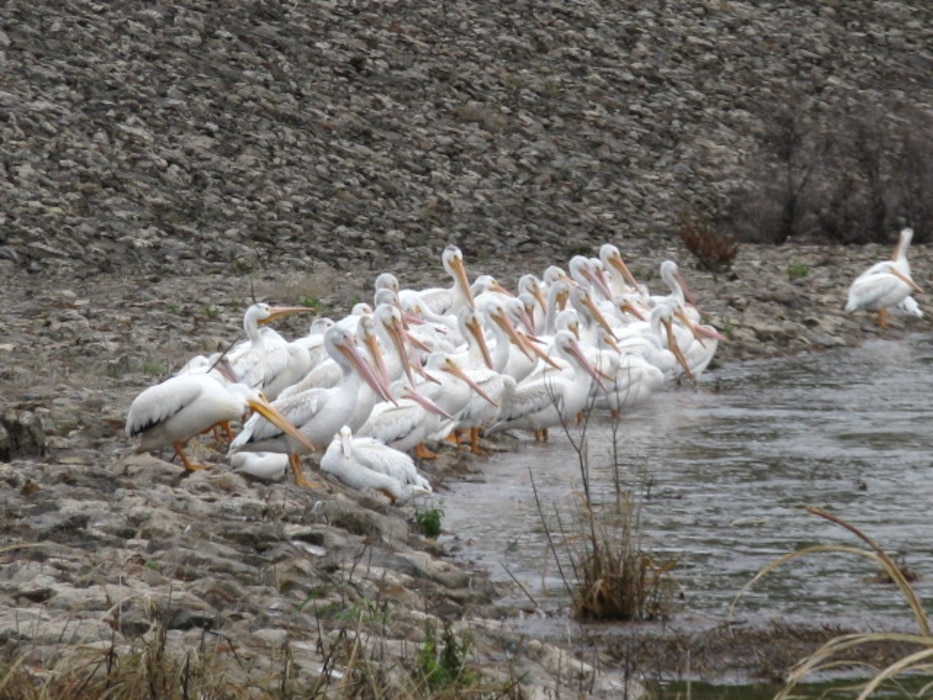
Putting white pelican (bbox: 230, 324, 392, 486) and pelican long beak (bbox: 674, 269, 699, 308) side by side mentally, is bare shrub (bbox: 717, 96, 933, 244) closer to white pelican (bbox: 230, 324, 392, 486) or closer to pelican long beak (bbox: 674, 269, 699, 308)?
pelican long beak (bbox: 674, 269, 699, 308)

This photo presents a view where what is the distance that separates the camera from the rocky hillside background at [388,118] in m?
22.6

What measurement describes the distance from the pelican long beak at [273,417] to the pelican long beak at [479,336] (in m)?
4.13

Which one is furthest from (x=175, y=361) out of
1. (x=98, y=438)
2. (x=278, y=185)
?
(x=278, y=185)

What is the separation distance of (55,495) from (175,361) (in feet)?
18.5

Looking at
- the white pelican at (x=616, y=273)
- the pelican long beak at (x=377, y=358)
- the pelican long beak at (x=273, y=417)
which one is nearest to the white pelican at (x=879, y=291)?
the white pelican at (x=616, y=273)

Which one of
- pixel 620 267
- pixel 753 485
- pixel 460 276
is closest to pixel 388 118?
pixel 620 267

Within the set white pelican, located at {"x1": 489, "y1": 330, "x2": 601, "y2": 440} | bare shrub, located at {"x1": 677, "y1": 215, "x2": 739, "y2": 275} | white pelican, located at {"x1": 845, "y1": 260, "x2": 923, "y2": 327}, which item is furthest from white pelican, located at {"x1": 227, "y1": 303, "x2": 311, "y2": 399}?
bare shrub, located at {"x1": 677, "y1": 215, "x2": 739, "y2": 275}

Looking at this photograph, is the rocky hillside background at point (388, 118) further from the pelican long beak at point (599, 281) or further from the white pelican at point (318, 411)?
the white pelican at point (318, 411)

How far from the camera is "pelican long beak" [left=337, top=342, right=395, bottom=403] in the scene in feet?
36.4

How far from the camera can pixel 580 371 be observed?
14.0m

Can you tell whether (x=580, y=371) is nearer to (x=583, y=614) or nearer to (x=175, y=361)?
(x=175, y=361)

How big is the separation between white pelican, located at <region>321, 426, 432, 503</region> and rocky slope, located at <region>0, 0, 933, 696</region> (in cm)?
15

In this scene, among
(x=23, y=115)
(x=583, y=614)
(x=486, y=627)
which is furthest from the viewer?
(x=23, y=115)

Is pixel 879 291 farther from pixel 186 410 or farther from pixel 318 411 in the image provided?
pixel 186 410
